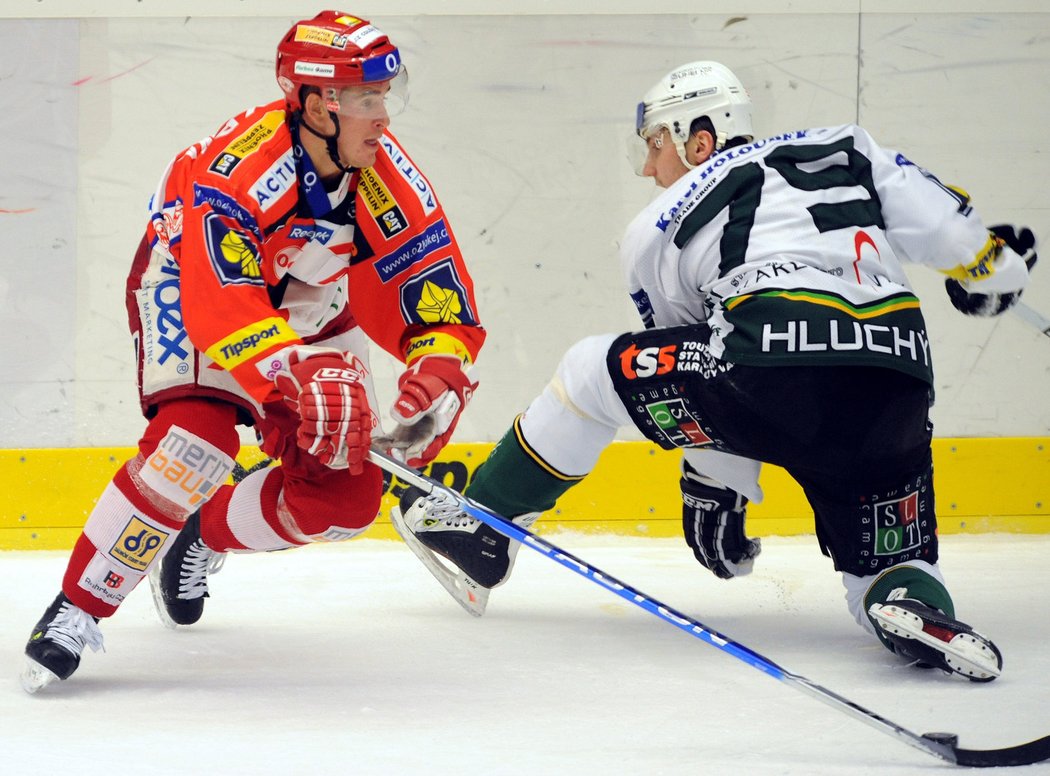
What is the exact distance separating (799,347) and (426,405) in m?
0.62

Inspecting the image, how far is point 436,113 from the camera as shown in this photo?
3.51 metres

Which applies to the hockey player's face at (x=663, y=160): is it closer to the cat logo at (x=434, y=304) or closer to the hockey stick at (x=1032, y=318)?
the cat logo at (x=434, y=304)

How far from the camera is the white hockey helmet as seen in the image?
2.47 metres

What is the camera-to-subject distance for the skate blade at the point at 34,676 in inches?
79.9

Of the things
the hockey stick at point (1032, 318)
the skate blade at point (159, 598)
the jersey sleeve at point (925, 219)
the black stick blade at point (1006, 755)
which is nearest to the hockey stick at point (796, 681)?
the black stick blade at point (1006, 755)

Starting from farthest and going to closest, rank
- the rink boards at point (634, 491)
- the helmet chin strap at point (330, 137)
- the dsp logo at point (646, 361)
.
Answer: the rink boards at point (634, 491)
the dsp logo at point (646, 361)
the helmet chin strap at point (330, 137)

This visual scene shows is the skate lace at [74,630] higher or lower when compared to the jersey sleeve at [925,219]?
lower

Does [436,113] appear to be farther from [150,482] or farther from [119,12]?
[150,482]

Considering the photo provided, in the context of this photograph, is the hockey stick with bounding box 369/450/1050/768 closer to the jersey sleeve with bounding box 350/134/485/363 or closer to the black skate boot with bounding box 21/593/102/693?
the jersey sleeve with bounding box 350/134/485/363

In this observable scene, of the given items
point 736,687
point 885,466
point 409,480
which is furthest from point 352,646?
point 885,466

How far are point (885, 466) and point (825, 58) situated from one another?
1.69 metres

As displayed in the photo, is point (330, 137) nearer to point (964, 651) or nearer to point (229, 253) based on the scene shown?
point (229, 253)

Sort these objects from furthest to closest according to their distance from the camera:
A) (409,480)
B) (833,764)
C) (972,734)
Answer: (409,480)
(972,734)
(833,764)

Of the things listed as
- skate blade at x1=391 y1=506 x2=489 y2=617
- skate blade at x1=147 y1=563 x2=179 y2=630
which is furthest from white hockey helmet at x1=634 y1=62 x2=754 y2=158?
skate blade at x1=147 y1=563 x2=179 y2=630
